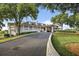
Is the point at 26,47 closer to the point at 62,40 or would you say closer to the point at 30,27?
the point at 30,27

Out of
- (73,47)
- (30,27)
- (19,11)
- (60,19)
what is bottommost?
(73,47)

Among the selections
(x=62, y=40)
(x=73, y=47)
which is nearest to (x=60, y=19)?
(x=62, y=40)

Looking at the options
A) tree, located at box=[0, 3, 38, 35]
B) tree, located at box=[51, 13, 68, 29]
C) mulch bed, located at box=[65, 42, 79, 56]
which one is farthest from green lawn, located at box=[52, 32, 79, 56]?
tree, located at box=[0, 3, 38, 35]

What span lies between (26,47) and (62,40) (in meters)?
0.47

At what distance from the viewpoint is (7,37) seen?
314 cm

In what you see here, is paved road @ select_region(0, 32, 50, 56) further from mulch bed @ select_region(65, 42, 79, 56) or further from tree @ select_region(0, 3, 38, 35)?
mulch bed @ select_region(65, 42, 79, 56)

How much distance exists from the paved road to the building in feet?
0.26

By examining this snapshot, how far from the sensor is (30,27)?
3.21 metres

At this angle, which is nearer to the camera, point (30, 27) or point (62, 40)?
point (62, 40)

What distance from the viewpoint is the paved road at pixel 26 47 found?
10.0 feet

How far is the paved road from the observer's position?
3055 millimetres

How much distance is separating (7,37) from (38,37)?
0.40 m

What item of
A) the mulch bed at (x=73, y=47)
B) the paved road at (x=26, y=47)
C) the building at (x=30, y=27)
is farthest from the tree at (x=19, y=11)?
the mulch bed at (x=73, y=47)

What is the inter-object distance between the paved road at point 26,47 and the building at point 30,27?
8cm
